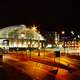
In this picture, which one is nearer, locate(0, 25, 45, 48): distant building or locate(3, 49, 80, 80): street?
locate(3, 49, 80, 80): street

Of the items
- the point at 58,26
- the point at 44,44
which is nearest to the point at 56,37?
the point at 58,26

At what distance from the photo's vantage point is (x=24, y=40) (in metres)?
90.9

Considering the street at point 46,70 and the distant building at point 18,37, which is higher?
the distant building at point 18,37

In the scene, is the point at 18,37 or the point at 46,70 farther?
the point at 18,37

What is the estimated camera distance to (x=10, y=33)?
8812 cm

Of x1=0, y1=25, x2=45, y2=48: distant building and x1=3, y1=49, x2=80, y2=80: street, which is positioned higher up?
x1=0, y1=25, x2=45, y2=48: distant building

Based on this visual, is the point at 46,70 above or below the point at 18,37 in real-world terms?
below

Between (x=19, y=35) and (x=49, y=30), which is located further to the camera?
(x=49, y=30)

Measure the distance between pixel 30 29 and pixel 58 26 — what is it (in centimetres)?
3805

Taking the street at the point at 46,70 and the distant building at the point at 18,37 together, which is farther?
the distant building at the point at 18,37

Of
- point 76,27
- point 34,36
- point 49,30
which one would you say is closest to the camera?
point 34,36

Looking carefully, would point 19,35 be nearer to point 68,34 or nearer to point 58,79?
point 68,34

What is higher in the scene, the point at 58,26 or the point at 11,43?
the point at 58,26

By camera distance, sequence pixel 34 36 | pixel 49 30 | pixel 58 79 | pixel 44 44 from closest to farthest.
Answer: pixel 58 79 < pixel 34 36 < pixel 44 44 < pixel 49 30
